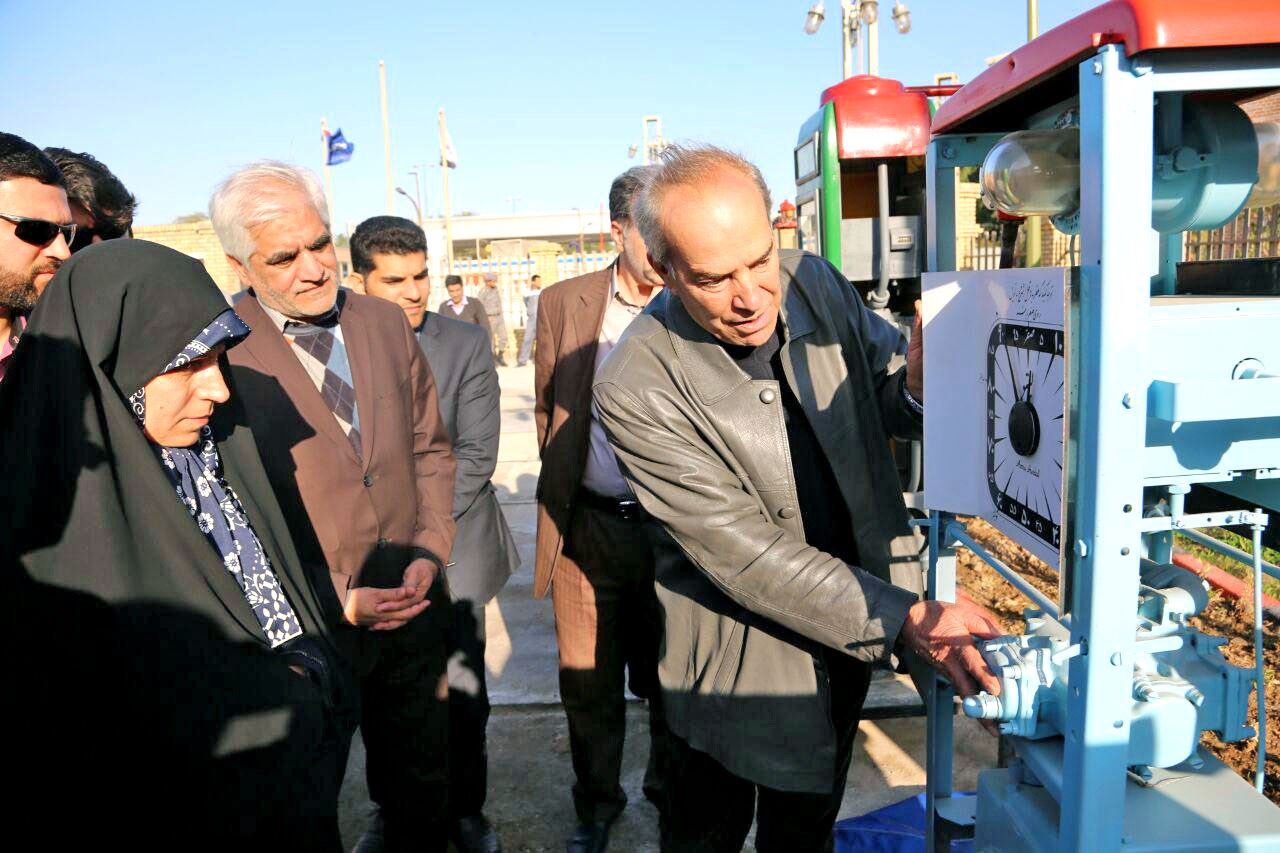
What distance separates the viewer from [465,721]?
114 inches

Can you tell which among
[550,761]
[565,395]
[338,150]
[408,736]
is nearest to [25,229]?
[565,395]

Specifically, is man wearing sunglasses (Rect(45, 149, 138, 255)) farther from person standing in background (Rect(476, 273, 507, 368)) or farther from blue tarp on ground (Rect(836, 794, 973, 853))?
person standing in background (Rect(476, 273, 507, 368))

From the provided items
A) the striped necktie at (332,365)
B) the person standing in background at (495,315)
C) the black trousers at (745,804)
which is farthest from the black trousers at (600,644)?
the person standing in background at (495,315)

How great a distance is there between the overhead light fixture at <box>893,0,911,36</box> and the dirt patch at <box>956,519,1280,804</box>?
1059 centimetres

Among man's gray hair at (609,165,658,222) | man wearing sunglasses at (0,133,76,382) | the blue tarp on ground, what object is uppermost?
man's gray hair at (609,165,658,222)

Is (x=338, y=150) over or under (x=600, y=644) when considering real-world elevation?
over

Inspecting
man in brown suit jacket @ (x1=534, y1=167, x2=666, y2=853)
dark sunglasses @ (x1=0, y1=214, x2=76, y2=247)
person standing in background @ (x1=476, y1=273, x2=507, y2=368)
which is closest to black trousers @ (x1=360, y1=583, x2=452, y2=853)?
man in brown suit jacket @ (x1=534, y1=167, x2=666, y2=853)

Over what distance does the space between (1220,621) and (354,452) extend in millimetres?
3565

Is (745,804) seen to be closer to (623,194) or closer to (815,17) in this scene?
(623,194)

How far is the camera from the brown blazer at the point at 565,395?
291 cm

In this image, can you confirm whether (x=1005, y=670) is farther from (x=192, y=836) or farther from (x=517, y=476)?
(x=517, y=476)

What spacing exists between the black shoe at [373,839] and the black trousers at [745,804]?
1253 millimetres

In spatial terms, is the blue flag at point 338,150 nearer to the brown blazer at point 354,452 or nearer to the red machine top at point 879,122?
the red machine top at point 879,122

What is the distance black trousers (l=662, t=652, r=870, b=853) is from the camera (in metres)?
2.04
